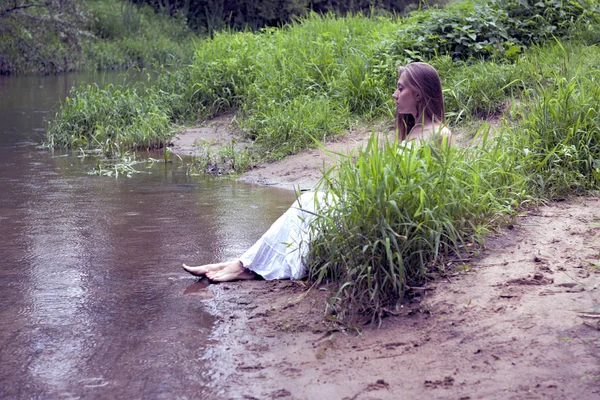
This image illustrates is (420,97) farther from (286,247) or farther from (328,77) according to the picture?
(328,77)

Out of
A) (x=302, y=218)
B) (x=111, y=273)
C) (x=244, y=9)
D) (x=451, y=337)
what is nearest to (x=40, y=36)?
(x=244, y=9)

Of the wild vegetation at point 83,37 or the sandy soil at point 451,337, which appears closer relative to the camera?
the sandy soil at point 451,337

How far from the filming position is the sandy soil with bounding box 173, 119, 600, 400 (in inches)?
119

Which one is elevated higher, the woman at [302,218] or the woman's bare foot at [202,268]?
the woman at [302,218]

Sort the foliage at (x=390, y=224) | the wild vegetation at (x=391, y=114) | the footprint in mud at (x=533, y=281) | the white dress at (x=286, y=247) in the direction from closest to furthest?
the footprint in mud at (x=533, y=281) < the foliage at (x=390, y=224) < the wild vegetation at (x=391, y=114) < the white dress at (x=286, y=247)

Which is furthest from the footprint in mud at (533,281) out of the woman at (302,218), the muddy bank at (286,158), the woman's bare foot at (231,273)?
the muddy bank at (286,158)

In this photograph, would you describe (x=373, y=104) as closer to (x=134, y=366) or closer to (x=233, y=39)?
(x=233, y=39)

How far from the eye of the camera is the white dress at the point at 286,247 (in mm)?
4332

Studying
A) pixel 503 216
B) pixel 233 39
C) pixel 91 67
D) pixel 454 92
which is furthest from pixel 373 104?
pixel 91 67

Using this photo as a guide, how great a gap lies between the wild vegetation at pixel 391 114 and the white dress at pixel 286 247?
0.46 feet

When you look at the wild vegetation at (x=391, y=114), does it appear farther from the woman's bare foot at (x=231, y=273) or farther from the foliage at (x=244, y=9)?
the foliage at (x=244, y=9)

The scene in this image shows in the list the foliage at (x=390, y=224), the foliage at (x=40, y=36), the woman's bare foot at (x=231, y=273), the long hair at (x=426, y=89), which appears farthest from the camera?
the foliage at (x=40, y=36)

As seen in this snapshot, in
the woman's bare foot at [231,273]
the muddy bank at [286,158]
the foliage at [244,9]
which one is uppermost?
the foliage at [244,9]

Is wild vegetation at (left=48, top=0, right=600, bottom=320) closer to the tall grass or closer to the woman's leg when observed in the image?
the tall grass
